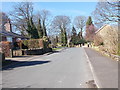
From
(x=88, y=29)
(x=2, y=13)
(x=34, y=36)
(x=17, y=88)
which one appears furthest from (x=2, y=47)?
(x=88, y=29)

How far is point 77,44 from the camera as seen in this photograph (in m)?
91.7

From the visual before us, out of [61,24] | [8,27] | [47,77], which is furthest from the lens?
[61,24]

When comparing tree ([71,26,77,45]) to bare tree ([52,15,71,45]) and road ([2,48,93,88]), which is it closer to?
bare tree ([52,15,71,45])

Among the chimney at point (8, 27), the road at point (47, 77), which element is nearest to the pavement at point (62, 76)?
the road at point (47, 77)

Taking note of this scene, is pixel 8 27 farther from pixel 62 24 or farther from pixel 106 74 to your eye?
pixel 106 74

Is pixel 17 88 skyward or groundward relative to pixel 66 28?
groundward

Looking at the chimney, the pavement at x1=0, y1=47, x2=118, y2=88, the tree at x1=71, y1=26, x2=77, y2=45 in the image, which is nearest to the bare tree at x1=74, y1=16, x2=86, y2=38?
the tree at x1=71, y1=26, x2=77, y2=45

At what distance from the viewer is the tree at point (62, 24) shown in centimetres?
8119

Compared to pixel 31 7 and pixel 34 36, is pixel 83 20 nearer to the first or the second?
pixel 31 7

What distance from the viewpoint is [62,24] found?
Answer: 273 feet

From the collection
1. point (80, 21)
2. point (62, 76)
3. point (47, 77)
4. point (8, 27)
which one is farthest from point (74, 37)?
point (47, 77)

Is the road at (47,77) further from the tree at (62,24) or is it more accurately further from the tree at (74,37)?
the tree at (74,37)

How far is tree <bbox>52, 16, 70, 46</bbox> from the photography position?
8119 cm

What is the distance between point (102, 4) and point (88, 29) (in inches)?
2329
